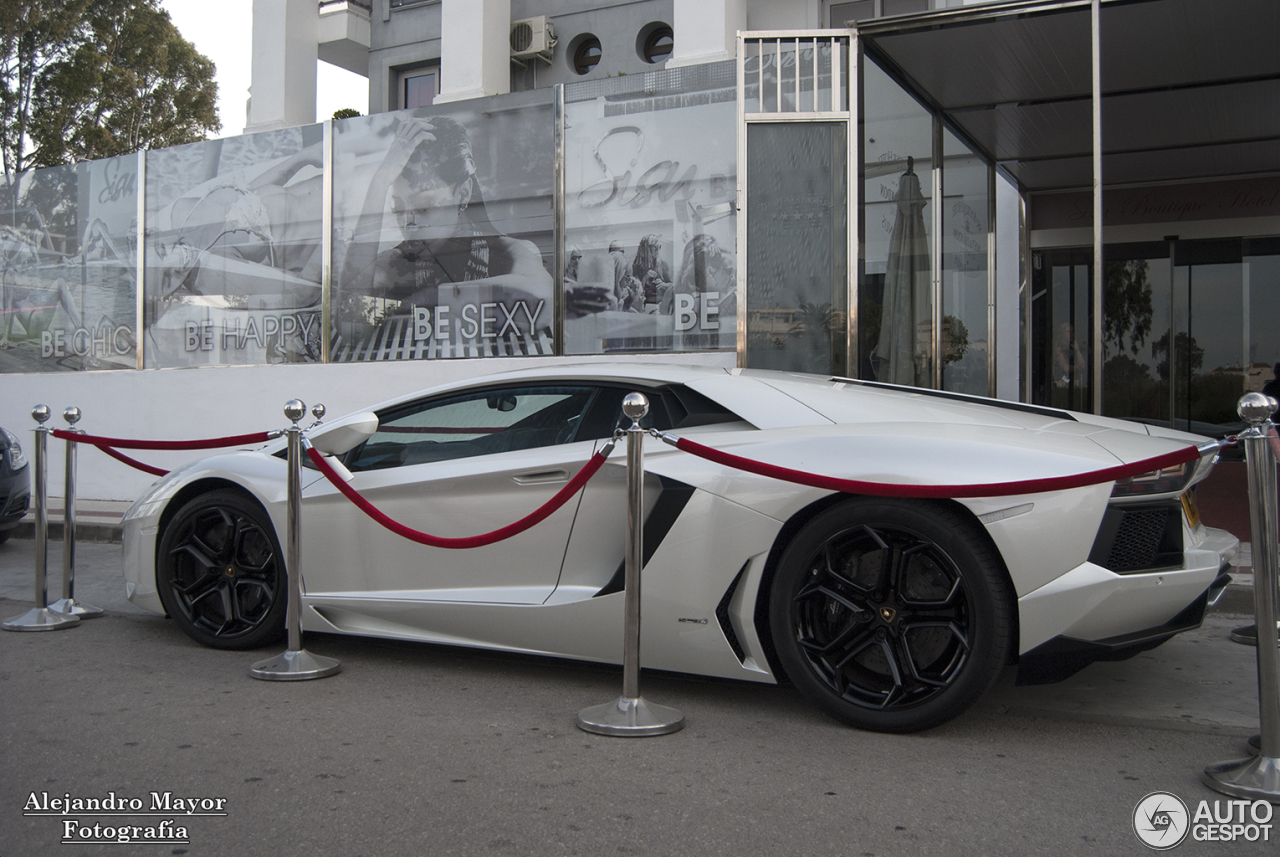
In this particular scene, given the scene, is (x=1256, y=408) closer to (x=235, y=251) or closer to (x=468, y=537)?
(x=468, y=537)

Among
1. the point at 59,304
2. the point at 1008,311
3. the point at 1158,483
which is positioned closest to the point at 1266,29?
the point at 1008,311

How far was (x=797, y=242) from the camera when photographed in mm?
7867

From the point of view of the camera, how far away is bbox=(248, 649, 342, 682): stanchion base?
13.0 feet

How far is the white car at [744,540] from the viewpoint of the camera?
3.04 meters

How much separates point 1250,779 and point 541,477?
2380 mm

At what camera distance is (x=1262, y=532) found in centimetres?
281

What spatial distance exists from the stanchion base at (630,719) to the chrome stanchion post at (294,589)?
1.27m

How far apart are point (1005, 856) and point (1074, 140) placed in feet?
33.4

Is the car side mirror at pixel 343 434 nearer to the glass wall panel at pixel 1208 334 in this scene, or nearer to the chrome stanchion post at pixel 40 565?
the chrome stanchion post at pixel 40 565

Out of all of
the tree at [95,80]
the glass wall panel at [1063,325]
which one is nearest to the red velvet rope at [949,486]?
the glass wall panel at [1063,325]

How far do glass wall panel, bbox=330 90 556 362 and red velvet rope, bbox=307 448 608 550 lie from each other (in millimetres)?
5485

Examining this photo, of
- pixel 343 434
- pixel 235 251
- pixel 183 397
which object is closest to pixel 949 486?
pixel 343 434

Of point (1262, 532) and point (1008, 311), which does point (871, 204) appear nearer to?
point (1008, 311)

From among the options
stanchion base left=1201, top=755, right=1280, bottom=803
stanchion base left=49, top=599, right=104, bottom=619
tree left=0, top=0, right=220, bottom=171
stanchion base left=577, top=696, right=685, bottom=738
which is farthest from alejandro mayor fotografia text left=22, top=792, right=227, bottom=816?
tree left=0, top=0, right=220, bottom=171
